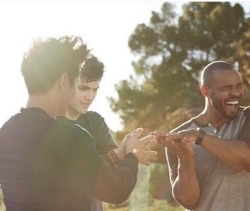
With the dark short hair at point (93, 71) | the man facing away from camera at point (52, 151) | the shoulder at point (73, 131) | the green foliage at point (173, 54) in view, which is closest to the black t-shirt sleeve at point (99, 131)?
the dark short hair at point (93, 71)

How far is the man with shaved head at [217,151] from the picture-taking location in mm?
4316

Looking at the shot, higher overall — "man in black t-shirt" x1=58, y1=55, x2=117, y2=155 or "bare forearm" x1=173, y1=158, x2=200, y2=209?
"man in black t-shirt" x1=58, y1=55, x2=117, y2=155

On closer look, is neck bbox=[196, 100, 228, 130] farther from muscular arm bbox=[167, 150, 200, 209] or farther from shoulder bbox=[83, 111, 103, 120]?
shoulder bbox=[83, 111, 103, 120]

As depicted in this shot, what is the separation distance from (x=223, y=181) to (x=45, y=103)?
5.30 ft

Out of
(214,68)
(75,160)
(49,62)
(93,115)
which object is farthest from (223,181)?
(49,62)

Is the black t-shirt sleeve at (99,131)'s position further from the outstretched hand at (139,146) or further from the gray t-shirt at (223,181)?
the outstretched hand at (139,146)

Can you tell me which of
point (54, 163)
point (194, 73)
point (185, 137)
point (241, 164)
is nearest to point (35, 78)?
point (54, 163)

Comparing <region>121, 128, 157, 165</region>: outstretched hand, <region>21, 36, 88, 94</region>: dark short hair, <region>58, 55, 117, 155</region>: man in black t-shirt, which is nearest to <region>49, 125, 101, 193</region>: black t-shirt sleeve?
<region>21, 36, 88, 94</region>: dark short hair

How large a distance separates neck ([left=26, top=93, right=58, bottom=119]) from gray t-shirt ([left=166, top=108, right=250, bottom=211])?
5.12 ft

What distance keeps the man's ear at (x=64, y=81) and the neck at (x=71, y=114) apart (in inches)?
62.5

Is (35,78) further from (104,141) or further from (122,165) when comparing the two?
(104,141)

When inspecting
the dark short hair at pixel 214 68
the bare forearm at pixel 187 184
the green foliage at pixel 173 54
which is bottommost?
the bare forearm at pixel 187 184

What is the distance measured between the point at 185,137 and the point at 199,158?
435 millimetres

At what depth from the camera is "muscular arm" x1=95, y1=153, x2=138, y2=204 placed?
10.6ft
